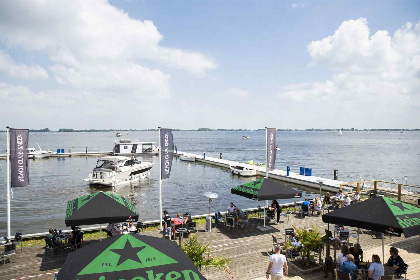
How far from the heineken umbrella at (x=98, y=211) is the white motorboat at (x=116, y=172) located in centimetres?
2132

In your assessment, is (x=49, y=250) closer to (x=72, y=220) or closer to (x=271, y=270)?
(x=72, y=220)

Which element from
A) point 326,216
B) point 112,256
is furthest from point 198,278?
point 326,216

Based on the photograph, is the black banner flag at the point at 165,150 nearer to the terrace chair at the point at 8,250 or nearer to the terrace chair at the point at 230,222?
the terrace chair at the point at 230,222

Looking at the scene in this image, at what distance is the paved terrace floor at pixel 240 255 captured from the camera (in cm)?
929

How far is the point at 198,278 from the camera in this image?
4.77 meters

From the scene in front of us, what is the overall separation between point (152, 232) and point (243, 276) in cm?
646

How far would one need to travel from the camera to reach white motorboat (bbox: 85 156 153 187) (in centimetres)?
3158

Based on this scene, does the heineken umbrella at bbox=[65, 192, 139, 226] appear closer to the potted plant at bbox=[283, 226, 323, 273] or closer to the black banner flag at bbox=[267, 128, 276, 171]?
the potted plant at bbox=[283, 226, 323, 273]

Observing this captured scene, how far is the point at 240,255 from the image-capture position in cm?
1089

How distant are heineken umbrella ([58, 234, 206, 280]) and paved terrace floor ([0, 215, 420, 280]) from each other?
182 inches

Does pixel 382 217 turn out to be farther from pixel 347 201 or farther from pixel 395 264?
pixel 347 201

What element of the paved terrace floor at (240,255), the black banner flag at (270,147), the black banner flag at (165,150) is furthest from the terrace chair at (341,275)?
the black banner flag at (270,147)

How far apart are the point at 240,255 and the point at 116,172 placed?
24574 mm

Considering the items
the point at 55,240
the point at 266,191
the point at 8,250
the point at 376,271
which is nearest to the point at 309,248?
the point at 376,271
